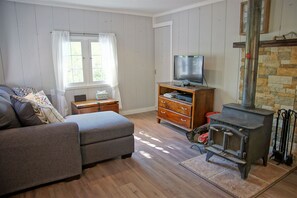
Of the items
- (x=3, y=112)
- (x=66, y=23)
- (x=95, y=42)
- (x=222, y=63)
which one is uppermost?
(x=66, y=23)

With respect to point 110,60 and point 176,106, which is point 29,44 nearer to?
point 110,60

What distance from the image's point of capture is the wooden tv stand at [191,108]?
→ 3649 millimetres

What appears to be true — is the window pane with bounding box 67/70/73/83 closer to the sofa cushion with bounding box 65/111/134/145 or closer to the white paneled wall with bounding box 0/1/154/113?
the white paneled wall with bounding box 0/1/154/113

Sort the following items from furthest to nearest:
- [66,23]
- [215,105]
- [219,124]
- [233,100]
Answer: [66,23] < [215,105] < [233,100] < [219,124]

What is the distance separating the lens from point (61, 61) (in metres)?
4.17

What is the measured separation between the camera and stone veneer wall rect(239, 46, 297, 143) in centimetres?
279

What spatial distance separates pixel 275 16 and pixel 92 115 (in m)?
2.88

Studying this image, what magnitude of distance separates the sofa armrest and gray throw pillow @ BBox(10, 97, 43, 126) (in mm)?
75

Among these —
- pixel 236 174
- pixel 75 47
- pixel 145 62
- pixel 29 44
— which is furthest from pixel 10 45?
pixel 236 174

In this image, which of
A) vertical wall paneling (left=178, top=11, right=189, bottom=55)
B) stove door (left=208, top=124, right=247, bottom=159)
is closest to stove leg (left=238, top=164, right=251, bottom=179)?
stove door (left=208, top=124, right=247, bottom=159)

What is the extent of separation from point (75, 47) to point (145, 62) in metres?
1.69

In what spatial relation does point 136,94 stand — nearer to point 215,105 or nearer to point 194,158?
point 215,105

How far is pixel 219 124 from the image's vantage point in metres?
2.61

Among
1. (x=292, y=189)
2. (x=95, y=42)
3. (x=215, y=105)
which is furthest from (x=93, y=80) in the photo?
(x=292, y=189)
